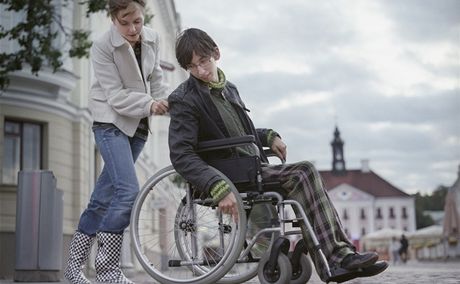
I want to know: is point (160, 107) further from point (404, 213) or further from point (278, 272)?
point (404, 213)

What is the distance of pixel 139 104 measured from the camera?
486 centimetres

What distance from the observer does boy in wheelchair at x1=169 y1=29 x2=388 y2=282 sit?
156 inches

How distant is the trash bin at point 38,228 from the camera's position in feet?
30.3

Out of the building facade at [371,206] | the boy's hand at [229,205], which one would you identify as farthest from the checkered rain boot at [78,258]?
the building facade at [371,206]

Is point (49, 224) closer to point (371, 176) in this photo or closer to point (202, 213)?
point (202, 213)

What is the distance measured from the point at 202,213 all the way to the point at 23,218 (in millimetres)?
5522

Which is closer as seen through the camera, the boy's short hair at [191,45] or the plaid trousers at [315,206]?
the plaid trousers at [315,206]

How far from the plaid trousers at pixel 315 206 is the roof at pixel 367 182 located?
112261mm

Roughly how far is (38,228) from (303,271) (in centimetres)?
582

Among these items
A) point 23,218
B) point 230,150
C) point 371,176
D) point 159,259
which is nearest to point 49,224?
point 23,218

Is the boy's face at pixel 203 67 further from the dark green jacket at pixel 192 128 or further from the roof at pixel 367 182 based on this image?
the roof at pixel 367 182

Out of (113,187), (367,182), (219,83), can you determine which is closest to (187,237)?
(113,187)

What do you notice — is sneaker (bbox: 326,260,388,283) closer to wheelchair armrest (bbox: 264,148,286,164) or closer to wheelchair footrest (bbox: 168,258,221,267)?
wheelchair footrest (bbox: 168,258,221,267)

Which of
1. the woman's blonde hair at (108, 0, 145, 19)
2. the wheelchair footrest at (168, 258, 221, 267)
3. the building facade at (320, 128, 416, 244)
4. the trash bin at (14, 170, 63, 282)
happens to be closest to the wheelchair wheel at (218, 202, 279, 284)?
the wheelchair footrest at (168, 258, 221, 267)
